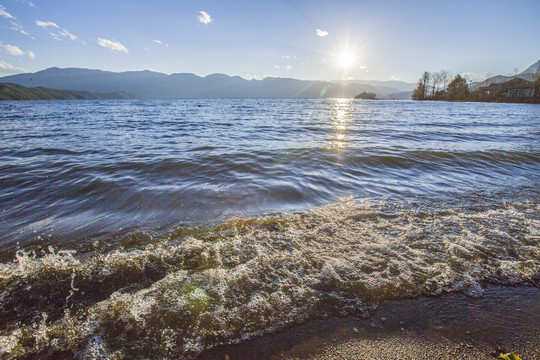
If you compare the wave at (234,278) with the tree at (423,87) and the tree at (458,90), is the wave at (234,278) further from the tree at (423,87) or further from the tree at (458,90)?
the tree at (423,87)

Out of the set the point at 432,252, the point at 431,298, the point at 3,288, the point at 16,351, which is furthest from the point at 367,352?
the point at 3,288

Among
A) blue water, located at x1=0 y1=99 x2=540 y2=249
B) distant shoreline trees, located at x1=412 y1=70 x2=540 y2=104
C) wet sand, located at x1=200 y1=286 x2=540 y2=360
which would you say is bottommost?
wet sand, located at x1=200 y1=286 x2=540 y2=360

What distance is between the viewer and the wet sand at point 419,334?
183 centimetres

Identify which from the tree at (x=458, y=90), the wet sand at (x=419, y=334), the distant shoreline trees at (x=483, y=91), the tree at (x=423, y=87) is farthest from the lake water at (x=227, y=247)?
the tree at (x=423, y=87)

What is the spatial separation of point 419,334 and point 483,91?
143938mm

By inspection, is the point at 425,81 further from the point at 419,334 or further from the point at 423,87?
the point at 419,334

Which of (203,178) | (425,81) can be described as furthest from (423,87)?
(203,178)

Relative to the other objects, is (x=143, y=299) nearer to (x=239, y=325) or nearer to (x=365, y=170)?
(x=239, y=325)

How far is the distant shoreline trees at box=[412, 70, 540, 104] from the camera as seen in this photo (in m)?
79.9

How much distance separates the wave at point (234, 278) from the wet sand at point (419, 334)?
113mm

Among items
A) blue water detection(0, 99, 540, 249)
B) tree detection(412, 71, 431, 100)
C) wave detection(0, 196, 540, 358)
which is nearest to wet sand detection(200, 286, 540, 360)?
wave detection(0, 196, 540, 358)

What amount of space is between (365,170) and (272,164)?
311cm

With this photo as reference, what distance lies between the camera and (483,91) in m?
103

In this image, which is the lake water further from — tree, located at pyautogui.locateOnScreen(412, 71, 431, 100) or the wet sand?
tree, located at pyautogui.locateOnScreen(412, 71, 431, 100)
